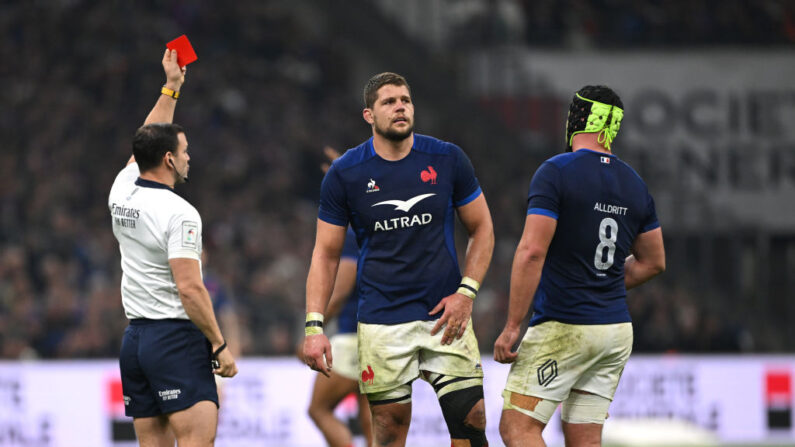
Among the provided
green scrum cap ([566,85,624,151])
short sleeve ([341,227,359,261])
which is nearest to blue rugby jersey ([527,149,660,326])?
green scrum cap ([566,85,624,151])

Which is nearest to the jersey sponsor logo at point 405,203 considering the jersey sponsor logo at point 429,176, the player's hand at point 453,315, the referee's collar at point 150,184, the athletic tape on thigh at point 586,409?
the jersey sponsor logo at point 429,176

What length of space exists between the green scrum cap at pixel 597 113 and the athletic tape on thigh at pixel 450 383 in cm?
153

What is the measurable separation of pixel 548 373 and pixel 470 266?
2.46 feet

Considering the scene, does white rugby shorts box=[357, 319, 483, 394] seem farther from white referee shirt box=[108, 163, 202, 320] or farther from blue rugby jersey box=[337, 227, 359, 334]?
blue rugby jersey box=[337, 227, 359, 334]

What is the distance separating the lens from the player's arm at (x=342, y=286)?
8547mm

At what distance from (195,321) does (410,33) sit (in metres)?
16.6

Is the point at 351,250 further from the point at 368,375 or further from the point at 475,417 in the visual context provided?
the point at 475,417

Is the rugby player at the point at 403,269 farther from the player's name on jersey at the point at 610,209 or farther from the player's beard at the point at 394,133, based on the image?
the player's name on jersey at the point at 610,209

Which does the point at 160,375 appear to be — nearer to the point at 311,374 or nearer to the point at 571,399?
the point at 571,399

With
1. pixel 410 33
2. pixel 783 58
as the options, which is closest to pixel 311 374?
pixel 410 33

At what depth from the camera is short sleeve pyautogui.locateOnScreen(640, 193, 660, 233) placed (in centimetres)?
646

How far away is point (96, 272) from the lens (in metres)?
16.4

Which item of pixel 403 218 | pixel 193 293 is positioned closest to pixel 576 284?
pixel 403 218

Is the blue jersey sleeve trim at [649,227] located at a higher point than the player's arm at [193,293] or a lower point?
higher
